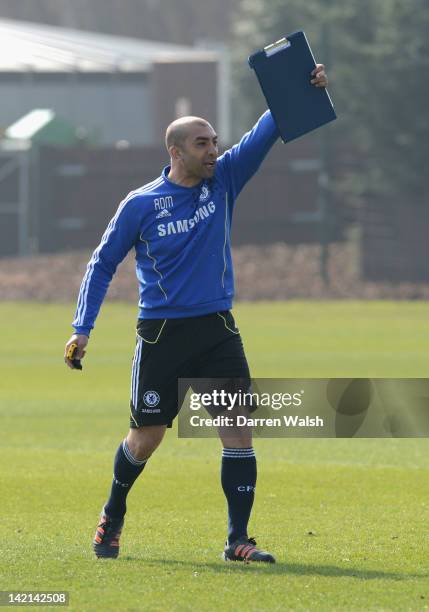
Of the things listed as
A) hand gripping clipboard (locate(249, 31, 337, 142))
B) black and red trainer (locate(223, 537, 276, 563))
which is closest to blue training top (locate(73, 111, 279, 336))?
hand gripping clipboard (locate(249, 31, 337, 142))

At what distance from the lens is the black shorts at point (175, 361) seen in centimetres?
801

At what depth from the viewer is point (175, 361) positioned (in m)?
8.02

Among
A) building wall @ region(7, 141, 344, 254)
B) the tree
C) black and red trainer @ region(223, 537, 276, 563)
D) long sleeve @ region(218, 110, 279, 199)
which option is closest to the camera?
black and red trainer @ region(223, 537, 276, 563)

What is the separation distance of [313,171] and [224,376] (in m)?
31.3

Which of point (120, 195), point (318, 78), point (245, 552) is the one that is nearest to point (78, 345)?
point (245, 552)

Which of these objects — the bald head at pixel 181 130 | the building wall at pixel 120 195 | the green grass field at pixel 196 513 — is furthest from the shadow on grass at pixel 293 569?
the building wall at pixel 120 195

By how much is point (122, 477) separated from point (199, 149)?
166cm

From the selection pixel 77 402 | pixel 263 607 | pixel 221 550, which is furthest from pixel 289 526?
pixel 77 402

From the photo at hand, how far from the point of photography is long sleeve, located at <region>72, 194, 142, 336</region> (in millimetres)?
8062

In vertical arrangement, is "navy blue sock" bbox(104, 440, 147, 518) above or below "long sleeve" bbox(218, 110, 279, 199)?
below

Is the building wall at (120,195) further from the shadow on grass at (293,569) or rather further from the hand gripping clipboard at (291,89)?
the shadow on grass at (293,569)

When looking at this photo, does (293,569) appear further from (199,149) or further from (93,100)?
(93,100)

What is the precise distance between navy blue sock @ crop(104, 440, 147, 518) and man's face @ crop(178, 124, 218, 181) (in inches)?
55.3

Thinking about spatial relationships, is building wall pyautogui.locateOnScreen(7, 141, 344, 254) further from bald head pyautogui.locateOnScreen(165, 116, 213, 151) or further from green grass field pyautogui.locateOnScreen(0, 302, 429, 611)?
bald head pyautogui.locateOnScreen(165, 116, 213, 151)
